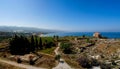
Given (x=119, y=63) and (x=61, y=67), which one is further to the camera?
(x=119, y=63)

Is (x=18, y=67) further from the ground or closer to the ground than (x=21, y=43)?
closer to the ground

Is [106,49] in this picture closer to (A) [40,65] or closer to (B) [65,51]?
(B) [65,51]

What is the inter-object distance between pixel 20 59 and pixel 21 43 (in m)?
19.7

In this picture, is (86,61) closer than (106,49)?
Yes

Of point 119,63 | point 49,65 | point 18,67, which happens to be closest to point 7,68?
point 18,67

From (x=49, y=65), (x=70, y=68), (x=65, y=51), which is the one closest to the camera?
(x=70, y=68)

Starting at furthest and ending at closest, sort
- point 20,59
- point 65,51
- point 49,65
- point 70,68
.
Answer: point 65,51 < point 20,59 < point 49,65 < point 70,68

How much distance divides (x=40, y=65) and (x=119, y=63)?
94.6ft

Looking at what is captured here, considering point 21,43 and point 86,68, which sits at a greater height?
point 21,43

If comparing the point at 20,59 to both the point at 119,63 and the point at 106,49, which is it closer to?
the point at 119,63

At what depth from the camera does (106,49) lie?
252 feet

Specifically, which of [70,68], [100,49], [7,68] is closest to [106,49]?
[100,49]

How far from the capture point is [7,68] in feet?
144

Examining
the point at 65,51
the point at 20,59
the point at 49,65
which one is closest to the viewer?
the point at 49,65
